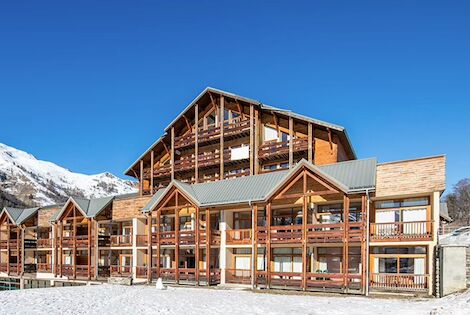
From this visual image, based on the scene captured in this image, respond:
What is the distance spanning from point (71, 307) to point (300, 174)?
1494cm

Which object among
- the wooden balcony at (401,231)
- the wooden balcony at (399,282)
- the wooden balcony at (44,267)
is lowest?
the wooden balcony at (44,267)

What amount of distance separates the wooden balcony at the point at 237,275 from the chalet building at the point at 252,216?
0.12 metres

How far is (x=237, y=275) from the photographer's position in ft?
103

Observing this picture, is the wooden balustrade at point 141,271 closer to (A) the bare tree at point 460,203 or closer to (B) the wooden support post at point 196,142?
(B) the wooden support post at point 196,142

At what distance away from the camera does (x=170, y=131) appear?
43312mm

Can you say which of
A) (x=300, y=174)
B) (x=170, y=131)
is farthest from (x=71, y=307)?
(x=170, y=131)

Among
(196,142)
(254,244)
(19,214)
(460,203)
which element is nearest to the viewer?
(254,244)

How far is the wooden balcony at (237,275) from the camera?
99.1 ft

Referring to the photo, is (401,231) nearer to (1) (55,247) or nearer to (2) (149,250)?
(2) (149,250)

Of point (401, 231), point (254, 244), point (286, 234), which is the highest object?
point (401, 231)

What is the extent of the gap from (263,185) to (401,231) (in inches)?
370

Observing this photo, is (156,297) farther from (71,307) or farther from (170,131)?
(170,131)

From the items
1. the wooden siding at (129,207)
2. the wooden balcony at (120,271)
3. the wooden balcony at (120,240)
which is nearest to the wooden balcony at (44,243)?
the wooden balcony at (120,240)

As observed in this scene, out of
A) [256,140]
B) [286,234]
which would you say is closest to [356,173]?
[286,234]
